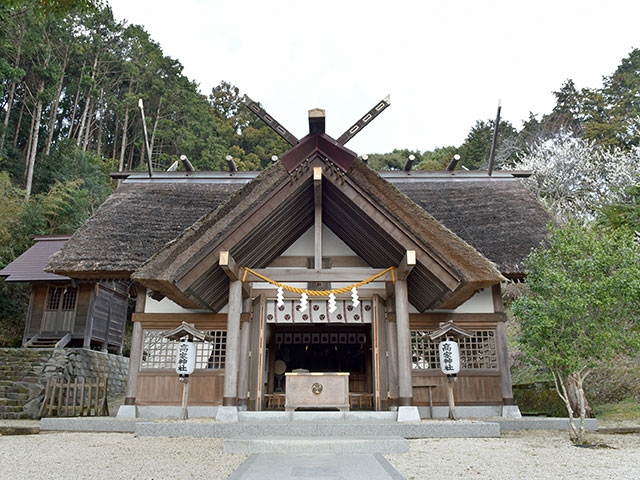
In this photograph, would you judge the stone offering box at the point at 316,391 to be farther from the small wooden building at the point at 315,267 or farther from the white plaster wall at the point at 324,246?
the white plaster wall at the point at 324,246

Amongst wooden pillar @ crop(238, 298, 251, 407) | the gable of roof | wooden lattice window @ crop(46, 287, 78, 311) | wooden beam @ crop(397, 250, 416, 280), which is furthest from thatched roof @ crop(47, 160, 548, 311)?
wooden lattice window @ crop(46, 287, 78, 311)

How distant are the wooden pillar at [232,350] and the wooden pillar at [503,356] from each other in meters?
5.34

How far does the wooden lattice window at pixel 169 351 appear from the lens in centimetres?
922

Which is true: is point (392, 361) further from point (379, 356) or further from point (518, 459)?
point (518, 459)

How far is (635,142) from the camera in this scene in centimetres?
2397

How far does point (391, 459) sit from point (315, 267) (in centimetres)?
370

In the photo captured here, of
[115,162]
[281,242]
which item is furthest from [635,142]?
[115,162]

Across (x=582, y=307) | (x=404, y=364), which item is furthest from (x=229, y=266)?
(x=582, y=307)

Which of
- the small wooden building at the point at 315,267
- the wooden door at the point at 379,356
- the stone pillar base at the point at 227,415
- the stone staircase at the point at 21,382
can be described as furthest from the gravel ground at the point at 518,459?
the stone staircase at the point at 21,382

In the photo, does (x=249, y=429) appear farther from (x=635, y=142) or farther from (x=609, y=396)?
(x=635, y=142)

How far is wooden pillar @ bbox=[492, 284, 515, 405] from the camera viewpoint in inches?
345

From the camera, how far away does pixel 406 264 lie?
7.21m

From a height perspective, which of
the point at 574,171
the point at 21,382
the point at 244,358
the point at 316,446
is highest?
the point at 574,171

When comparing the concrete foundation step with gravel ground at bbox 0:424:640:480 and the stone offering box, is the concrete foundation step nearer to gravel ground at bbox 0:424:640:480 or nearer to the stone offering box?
gravel ground at bbox 0:424:640:480
